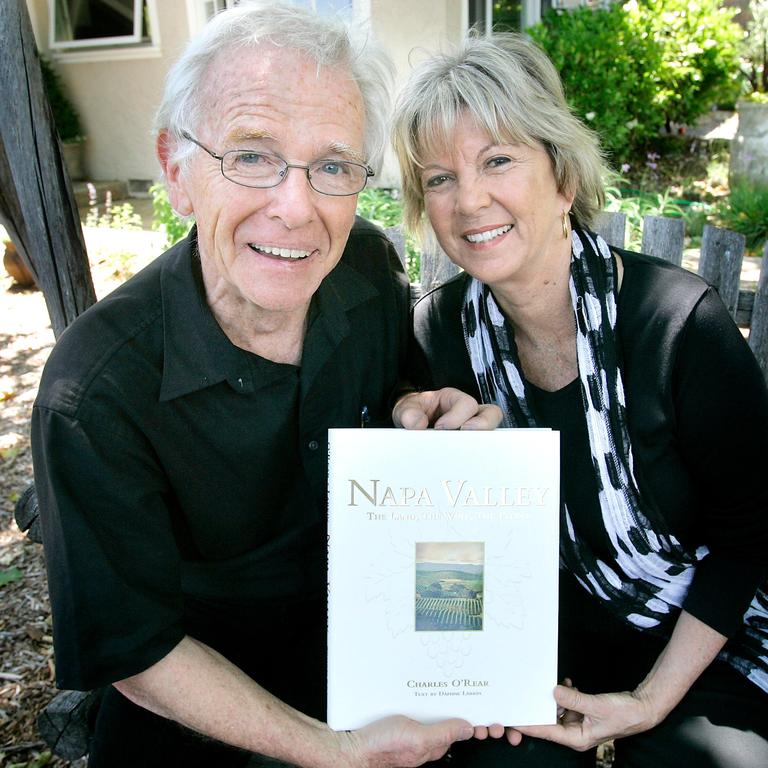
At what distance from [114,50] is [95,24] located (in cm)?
78

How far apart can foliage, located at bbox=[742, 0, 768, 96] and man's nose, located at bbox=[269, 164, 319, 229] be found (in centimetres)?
871

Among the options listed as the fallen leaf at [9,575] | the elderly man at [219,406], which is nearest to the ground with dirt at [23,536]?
the fallen leaf at [9,575]

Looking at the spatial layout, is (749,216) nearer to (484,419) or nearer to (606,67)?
(606,67)

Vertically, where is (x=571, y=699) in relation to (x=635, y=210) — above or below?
below

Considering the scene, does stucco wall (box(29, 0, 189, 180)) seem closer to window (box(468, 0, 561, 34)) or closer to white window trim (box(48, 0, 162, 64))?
white window trim (box(48, 0, 162, 64))

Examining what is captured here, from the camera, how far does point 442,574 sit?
5.21 ft

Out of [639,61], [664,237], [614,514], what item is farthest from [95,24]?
[614,514]

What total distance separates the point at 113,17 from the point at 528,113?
10159 mm

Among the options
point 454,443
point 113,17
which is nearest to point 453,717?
point 454,443

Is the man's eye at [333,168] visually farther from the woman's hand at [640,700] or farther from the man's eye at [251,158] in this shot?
the woman's hand at [640,700]

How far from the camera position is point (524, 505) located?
5.21 ft

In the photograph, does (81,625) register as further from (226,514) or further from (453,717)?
(453,717)

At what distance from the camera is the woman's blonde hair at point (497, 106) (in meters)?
1.86

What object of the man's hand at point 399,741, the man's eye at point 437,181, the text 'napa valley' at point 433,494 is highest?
the man's eye at point 437,181
